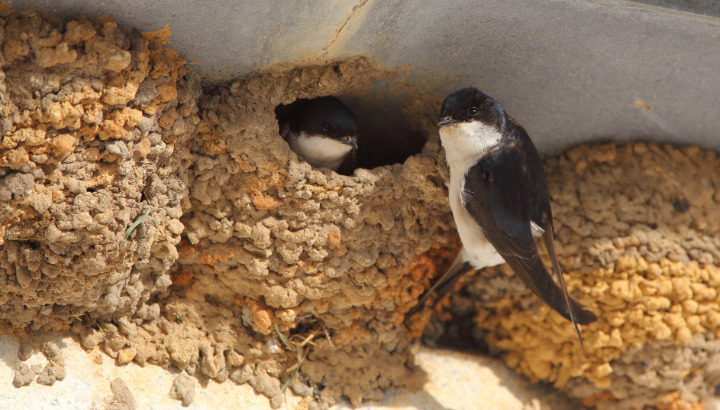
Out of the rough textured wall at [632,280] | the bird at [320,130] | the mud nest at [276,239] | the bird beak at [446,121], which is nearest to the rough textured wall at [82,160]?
the mud nest at [276,239]

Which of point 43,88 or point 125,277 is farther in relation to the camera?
point 125,277

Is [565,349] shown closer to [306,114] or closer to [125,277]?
[306,114]

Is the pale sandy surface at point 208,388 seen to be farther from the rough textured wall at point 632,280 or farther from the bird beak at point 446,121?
the bird beak at point 446,121

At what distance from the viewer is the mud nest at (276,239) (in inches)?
111

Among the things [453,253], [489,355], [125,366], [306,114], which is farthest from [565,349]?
[125,366]

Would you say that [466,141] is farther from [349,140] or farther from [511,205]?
[349,140]

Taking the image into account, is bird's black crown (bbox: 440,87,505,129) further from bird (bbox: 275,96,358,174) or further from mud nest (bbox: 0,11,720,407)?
bird (bbox: 275,96,358,174)

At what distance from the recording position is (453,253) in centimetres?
406

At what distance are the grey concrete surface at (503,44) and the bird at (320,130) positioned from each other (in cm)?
34

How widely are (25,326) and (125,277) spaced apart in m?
0.46

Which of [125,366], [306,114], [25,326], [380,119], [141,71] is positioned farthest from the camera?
[380,119]

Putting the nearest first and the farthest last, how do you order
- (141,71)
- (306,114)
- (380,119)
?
(141,71), (306,114), (380,119)

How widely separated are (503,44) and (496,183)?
612 mm

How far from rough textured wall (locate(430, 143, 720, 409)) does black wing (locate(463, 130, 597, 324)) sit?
572 millimetres
